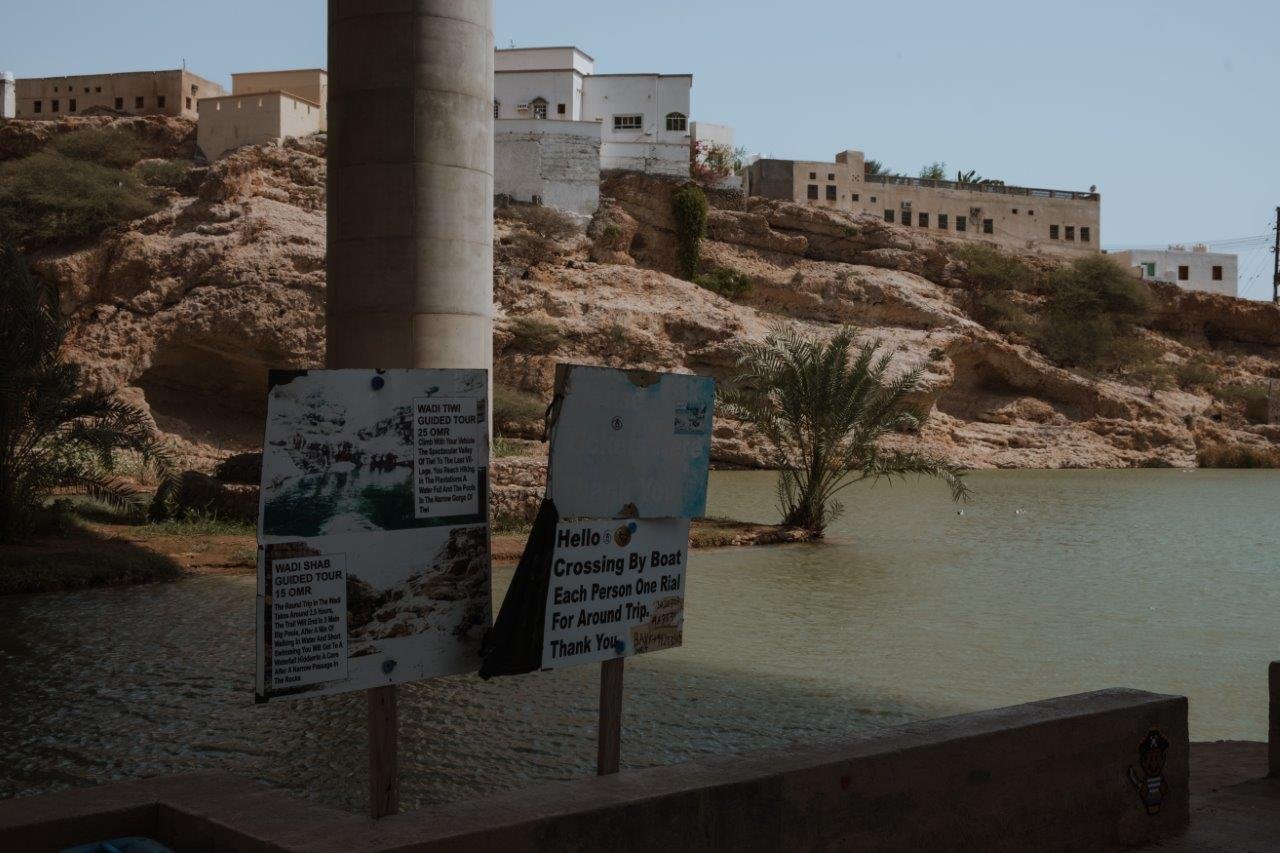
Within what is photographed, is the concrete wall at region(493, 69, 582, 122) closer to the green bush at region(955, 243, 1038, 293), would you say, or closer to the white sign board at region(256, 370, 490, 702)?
the green bush at region(955, 243, 1038, 293)

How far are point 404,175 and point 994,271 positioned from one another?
3957 cm

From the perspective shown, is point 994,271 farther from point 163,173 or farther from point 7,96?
point 7,96

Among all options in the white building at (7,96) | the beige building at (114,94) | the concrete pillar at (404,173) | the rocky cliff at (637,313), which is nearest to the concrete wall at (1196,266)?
the rocky cliff at (637,313)

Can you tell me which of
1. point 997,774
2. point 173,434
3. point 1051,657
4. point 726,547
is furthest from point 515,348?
point 997,774

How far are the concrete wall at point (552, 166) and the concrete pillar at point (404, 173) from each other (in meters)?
32.3

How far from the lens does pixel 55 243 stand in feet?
119

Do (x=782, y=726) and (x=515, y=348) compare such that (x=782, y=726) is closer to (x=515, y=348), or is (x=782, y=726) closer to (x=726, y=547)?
(x=726, y=547)

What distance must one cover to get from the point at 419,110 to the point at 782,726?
7949 mm

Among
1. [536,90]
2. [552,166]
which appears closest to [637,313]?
[552,166]

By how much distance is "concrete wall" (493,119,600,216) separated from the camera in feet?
148

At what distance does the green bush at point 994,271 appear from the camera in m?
48.3

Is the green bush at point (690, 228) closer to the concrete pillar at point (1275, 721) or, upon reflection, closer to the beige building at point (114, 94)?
the beige building at point (114, 94)

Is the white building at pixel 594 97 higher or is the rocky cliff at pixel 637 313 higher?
the white building at pixel 594 97

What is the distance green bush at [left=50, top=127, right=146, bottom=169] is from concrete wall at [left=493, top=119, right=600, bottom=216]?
12577mm
